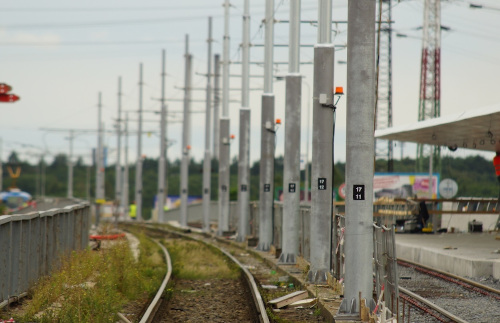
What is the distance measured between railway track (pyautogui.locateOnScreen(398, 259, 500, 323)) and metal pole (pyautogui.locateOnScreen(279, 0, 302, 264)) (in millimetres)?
3103

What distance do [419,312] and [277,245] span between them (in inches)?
549

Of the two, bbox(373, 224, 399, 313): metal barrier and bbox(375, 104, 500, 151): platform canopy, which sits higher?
bbox(375, 104, 500, 151): platform canopy

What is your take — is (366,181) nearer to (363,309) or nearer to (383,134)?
(363,309)

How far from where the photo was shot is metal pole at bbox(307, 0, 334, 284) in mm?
17625

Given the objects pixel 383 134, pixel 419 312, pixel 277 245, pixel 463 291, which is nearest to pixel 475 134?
pixel 383 134

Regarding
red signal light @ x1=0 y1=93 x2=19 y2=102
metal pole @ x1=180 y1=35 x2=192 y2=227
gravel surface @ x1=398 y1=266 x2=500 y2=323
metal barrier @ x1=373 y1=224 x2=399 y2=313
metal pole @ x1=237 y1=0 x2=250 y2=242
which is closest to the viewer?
metal barrier @ x1=373 y1=224 x2=399 y2=313

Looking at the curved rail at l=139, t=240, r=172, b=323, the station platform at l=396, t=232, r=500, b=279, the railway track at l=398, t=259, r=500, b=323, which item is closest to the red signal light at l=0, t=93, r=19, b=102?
the curved rail at l=139, t=240, r=172, b=323

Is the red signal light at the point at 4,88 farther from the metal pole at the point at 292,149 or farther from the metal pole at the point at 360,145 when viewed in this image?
the metal pole at the point at 360,145

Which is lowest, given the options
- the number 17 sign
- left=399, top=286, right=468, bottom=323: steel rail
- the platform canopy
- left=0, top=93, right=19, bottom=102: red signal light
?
left=399, top=286, right=468, bottom=323: steel rail

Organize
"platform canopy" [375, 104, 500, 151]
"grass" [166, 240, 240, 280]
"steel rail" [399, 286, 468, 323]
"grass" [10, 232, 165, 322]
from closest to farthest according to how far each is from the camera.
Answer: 1. "grass" [10, 232, 165, 322]
2. "steel rail" [399, 286, 468, 323]
3. "grass" [166, 240, 240, 280]
4. "platform canopy" [375, 104, 500, 151]

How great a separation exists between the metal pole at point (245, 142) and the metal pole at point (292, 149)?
11.0m

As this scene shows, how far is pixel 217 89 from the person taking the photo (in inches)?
2034

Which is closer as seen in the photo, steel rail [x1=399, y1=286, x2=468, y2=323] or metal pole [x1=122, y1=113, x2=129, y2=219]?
steel rail [x1=399, y1=286, x2=468, y2=323]

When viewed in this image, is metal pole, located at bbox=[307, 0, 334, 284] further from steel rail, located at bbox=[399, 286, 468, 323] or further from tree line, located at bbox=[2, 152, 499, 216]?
tree line, located at bbox=[2, 152, 499, 216]
